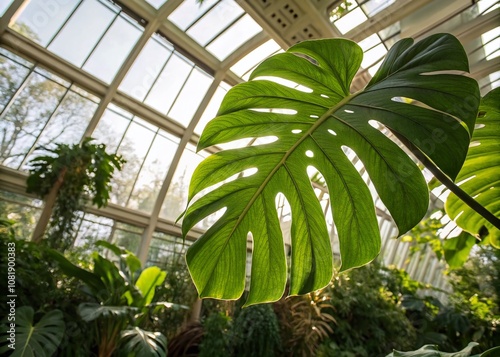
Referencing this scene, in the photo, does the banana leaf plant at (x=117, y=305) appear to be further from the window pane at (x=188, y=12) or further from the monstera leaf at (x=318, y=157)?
the window pane at (x=188, y=12)

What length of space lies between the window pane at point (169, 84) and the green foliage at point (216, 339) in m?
7.20

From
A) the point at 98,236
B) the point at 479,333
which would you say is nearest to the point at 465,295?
the point at 479,333

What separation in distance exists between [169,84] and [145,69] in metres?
0.89

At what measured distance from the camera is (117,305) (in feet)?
16.2

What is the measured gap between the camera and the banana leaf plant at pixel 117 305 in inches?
168

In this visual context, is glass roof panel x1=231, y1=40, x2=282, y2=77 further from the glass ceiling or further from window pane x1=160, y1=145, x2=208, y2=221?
window pane x1=160, y1=145, x2=208, y2=221

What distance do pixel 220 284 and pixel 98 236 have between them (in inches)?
390

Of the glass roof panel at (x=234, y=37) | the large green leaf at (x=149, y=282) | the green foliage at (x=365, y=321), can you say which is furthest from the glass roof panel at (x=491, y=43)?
the large green leaf at (x=149, y=282)

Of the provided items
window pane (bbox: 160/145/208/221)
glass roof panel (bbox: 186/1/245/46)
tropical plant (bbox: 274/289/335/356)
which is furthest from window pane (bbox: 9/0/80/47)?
tropical plant (bbox: 274/289/335/356)

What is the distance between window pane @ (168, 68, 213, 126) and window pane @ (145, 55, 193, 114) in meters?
0.19

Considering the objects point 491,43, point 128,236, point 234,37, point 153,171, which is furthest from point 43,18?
point 491,43

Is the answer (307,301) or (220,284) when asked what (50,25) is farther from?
(220,284)

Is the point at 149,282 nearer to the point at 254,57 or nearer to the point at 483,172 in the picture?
the point at 483,172

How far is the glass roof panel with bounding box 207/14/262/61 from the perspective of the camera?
33.1ft
